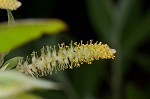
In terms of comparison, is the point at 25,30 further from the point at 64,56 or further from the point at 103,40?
the point at 103,40

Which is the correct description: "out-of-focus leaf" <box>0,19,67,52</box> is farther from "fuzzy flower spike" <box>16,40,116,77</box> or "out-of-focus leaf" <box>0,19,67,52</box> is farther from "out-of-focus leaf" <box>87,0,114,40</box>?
"out-of-focus leaf" <box>87,0,114,40</box>

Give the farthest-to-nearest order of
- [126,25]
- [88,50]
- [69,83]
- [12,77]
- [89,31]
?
[89,31], [126,25], [69,83], [88,50], [12,77]

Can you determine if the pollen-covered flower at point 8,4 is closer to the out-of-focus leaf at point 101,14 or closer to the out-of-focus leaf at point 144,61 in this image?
the out-of-focus leaf at point 101,14

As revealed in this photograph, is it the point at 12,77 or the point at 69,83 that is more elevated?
the point at 69,83

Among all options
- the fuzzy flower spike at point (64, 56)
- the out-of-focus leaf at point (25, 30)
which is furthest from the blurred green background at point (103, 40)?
the out-of-focus leaf at point (25, 30)

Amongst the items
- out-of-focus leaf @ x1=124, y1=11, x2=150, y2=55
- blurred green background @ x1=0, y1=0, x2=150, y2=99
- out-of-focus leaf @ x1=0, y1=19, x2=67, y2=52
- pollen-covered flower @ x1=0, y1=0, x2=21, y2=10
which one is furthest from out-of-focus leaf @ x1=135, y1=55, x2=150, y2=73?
out-of-focus leaf @ x1=0, y1=19, x2=67, y2=52

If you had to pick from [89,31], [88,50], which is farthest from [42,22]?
[89,31]

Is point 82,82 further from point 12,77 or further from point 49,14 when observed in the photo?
point 12,77
